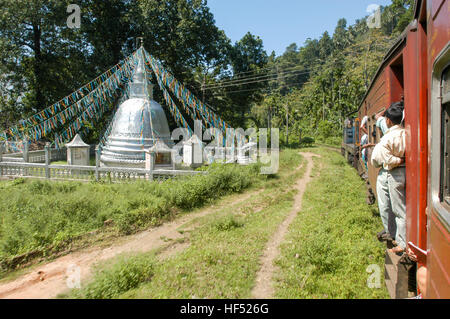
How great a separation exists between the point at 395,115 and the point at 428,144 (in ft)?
4.35

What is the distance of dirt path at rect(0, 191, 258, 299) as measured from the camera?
456 cm

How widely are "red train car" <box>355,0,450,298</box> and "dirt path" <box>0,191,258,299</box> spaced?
402 cm

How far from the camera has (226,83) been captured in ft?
94.5

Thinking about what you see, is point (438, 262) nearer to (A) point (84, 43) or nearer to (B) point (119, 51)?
(A) point (84, 43)

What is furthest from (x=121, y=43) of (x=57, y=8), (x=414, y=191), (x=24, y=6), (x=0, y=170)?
(x=414, y=191)

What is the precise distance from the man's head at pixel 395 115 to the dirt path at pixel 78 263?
417cm

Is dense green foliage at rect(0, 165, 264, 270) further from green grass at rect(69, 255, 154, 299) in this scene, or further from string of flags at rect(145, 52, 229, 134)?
string of flags at rect(145, 52, 229, 134)

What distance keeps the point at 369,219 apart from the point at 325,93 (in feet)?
114

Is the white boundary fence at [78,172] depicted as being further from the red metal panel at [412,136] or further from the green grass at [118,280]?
the red metal panel at [412,136]

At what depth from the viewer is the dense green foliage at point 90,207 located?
6258 millimetres

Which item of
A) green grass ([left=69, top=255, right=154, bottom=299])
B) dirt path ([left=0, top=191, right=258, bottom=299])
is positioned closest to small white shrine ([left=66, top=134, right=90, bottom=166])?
dirt path ([left=0, top=191, right=258, bottom=299])

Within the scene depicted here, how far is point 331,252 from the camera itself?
4.89 metres

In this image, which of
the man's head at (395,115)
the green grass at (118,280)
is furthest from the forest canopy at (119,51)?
the man's head at (395,115)
